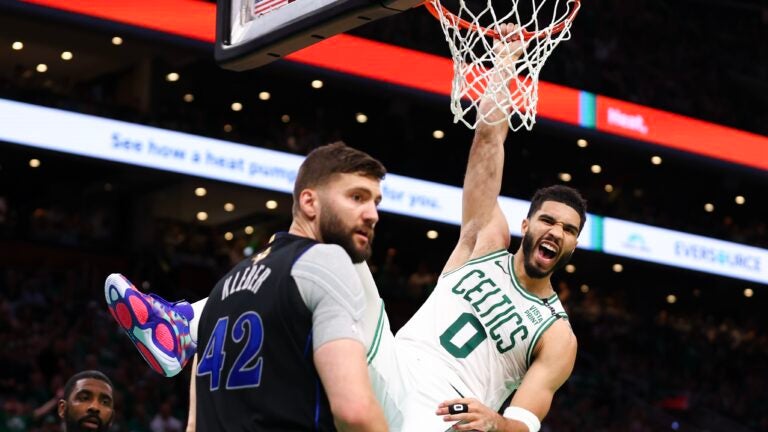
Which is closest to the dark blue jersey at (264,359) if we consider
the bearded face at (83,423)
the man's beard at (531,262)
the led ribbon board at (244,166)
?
the man's beard at (531,262)

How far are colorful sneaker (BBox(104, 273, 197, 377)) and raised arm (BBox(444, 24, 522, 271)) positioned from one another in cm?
130

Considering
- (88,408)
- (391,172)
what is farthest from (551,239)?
(391,172)

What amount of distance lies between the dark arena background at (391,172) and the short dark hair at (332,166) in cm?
941

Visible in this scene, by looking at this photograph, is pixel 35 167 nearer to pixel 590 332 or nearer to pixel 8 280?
pixel 8 280

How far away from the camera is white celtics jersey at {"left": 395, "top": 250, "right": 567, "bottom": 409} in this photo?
506cm

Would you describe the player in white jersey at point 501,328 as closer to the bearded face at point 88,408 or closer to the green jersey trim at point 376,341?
the green jersey trim at point 376,341

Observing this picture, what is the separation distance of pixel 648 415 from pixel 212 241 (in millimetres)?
7296

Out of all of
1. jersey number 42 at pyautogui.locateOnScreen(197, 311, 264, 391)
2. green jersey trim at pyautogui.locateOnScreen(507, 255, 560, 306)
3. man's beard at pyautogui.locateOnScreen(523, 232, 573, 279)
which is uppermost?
jersey number 42 at pyautogui.locateOnScreen(197, 311, 264, 391)

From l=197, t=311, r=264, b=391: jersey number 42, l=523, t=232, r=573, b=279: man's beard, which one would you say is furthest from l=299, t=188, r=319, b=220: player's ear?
l=523, t=232, r=573, b=279: man's beard

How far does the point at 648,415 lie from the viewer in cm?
1900

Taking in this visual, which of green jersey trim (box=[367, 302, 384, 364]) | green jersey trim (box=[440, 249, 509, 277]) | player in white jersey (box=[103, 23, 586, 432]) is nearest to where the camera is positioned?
green jersey trim (box=[367, 302, 384, 364])

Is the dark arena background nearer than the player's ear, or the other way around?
the player's ear

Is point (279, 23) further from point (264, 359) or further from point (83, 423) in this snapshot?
point (83, 423)

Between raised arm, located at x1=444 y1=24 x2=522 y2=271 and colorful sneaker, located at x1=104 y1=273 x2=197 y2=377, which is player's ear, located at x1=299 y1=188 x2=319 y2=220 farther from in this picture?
raised arm, located at x1=444 y1=24 x2=522 y2=271
